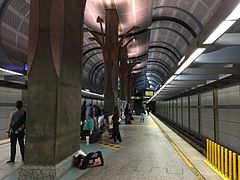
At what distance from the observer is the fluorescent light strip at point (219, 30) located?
3437 millimetres

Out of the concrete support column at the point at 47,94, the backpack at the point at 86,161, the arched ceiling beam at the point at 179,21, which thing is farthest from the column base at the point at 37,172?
the arched ceiling beam at the point at 179,21

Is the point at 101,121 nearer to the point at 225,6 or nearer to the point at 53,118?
the point at 53,118

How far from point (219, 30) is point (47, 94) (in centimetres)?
354

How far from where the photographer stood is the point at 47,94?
5.01 metres

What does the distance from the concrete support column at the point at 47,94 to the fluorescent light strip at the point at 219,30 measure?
313 cm

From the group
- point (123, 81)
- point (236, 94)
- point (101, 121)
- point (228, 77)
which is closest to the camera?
point (236, 94)

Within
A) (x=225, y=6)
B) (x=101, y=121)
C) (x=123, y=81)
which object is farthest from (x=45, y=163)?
(x=123, y=81)

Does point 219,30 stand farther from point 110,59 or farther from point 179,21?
point 179,21

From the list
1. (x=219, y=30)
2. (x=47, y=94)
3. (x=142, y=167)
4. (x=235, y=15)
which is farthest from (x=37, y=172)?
(x=235, y=15)

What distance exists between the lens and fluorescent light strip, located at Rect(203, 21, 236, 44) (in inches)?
135

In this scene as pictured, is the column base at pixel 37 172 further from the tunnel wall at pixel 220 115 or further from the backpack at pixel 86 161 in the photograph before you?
the tunnel wall at pixel 220 115

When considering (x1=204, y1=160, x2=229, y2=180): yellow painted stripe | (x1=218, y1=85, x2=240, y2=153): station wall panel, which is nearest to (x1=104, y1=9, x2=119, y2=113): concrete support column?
(x1=218, y1=85, x2=240, y2=153): station wall panel

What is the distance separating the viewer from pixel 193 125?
15.8m

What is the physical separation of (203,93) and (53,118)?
9826 mm
